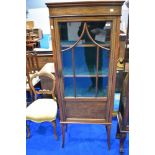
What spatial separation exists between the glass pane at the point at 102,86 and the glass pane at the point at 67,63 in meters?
0.30

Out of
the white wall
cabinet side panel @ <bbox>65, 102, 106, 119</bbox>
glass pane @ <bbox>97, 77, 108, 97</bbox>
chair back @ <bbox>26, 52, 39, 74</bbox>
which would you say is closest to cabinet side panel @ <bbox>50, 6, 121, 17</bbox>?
glass pane @ <bbox>97, 77, 108, 97</bbox>

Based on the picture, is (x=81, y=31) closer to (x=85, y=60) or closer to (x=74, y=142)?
(x=85, y=60)

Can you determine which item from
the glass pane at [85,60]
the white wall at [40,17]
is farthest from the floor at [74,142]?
the white wall at [40,17]

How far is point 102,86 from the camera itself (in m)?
1.61

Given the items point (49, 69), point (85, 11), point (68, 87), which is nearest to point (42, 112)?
point (68, 87)

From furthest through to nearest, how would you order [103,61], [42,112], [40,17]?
[40,17] → [42,112] → [103,61]

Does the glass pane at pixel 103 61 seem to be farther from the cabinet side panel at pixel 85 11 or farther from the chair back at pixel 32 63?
the chair back at pixel 32 63

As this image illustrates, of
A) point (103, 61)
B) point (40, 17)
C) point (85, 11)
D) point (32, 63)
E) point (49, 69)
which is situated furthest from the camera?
point (40, 17)

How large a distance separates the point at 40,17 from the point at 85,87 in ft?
17.2

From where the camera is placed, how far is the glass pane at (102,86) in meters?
1.57
